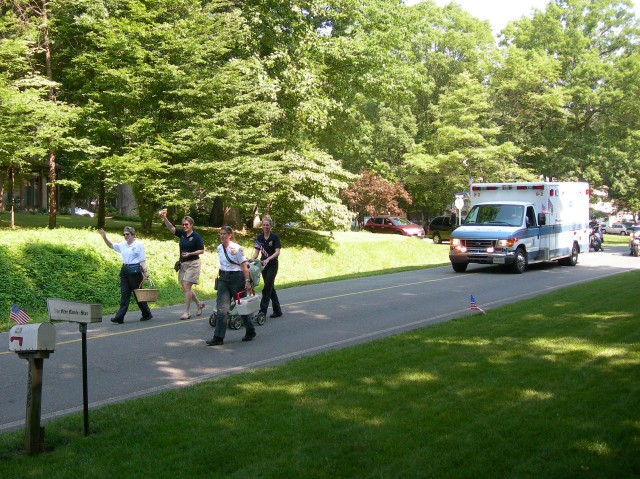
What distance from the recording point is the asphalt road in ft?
27.5

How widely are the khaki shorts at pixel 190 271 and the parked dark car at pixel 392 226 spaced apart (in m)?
34.4

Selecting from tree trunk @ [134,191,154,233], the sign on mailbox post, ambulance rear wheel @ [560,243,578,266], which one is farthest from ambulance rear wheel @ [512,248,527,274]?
the sign on mailbox post

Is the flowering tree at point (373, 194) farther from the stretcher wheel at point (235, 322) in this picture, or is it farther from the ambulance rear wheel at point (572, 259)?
the stretcher wheel at point (235, 322)

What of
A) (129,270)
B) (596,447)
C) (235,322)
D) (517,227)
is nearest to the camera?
(596,447)

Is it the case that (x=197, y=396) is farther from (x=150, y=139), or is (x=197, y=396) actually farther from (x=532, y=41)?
(x=532, y=41)

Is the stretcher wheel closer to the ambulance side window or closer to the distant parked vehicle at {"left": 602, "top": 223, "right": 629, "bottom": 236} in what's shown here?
the ambulance side window

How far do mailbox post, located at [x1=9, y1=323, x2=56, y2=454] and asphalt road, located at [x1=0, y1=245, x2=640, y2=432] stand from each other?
1.13m

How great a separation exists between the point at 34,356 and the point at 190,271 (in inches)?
310

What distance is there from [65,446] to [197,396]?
5.55 ft

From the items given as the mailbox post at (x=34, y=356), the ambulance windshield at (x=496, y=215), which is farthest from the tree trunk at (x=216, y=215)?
the mailbox post at (x=34, y=356)

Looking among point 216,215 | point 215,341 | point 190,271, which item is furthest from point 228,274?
point 216,215

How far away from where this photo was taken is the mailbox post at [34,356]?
5750mm

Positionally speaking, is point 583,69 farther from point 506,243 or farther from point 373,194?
point 506,243

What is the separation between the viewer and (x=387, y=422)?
6.16m
